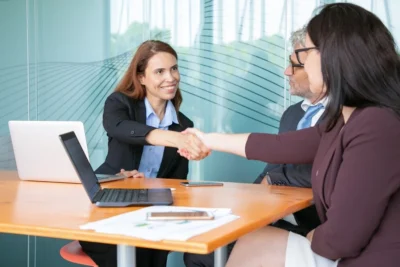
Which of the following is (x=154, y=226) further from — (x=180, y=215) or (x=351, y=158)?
(x=351, y=158)

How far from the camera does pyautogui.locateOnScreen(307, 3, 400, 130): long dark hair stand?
1798 millimetres

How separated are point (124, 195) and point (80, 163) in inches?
8.1

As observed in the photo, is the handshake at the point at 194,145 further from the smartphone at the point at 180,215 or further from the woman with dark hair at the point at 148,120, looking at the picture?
the smartphone at the point at 180,215

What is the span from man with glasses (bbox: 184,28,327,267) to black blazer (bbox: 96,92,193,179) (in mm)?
483

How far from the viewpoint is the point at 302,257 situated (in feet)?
5.97

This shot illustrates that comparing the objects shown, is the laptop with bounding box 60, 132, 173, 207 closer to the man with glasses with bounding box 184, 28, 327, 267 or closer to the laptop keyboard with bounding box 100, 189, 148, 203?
the laptop keyboard with bounding box 100, 189, 148, 203

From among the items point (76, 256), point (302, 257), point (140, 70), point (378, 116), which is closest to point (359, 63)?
point (378, 116)

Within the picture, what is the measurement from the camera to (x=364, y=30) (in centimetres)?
184

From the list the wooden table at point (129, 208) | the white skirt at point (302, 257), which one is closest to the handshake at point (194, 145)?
Result: the wooden table at point (129, 208)

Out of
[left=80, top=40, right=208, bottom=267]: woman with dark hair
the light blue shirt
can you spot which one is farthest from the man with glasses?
the light blue shirt

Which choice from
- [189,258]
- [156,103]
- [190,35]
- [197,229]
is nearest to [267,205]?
[197,229]

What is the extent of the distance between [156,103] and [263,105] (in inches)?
36.1

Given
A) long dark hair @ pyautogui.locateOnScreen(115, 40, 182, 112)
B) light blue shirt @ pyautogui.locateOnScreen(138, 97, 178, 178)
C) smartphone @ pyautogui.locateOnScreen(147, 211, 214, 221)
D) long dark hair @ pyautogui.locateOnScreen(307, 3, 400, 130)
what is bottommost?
light blue shirt @ pyautogui.locateOnScreen(138, 97, 178, 178)

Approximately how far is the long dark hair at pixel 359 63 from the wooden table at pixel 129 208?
40cm
